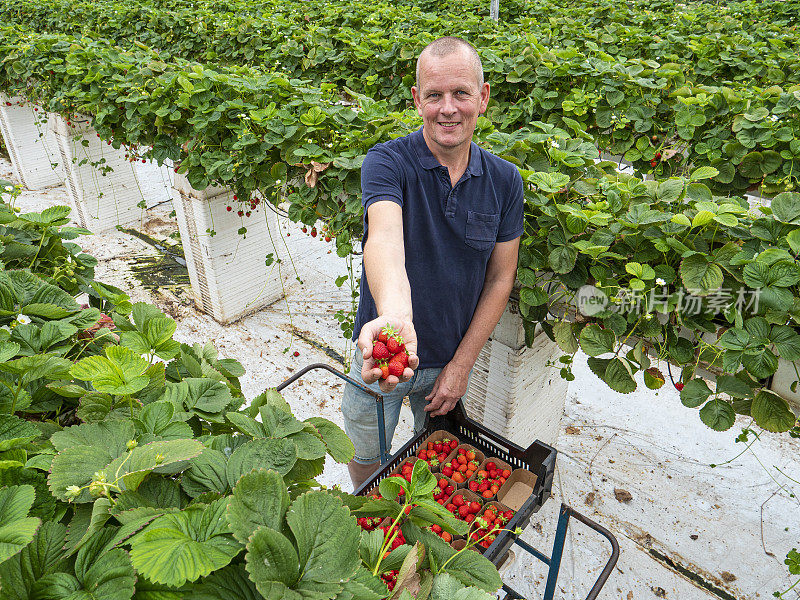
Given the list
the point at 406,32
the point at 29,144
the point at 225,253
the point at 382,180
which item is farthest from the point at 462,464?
the point at 29,144

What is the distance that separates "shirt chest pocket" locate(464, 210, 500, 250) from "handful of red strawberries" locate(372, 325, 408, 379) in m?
0.66

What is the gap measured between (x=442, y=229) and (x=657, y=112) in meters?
2.53

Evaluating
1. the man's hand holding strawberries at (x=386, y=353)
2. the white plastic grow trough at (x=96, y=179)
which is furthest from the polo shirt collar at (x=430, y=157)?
the white plastic grow trough at (x=96, y=179)

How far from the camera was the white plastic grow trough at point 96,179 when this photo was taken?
5.36m

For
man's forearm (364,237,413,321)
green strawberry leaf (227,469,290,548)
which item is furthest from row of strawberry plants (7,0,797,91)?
green strawberry leaf (227,469,290,548)

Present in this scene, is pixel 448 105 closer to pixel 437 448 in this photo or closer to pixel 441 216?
pixel 441 216

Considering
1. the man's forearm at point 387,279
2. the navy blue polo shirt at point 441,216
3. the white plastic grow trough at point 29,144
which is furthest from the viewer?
the white plastic grow trough at point 29,144

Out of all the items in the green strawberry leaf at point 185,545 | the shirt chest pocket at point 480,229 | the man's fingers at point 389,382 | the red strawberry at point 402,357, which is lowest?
the man's fingers at point 389,382

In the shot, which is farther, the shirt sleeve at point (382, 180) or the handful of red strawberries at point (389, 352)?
the shirt sleeve at point (382, 180)

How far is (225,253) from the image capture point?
168 inches

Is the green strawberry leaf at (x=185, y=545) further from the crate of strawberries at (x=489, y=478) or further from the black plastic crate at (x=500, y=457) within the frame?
the crate of strawberries at (x=489, y=478)

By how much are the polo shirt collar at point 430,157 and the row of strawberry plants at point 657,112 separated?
926 millimetres

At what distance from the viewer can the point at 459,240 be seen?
1.85m

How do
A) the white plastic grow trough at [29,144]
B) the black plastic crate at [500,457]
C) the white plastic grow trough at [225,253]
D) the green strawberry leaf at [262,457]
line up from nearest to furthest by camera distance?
the green strawberry leaf at [262,457], the black plastic crate at [500,457], the white plastic grow trough at [225,253], the white plastic grow trough at [29,144]
